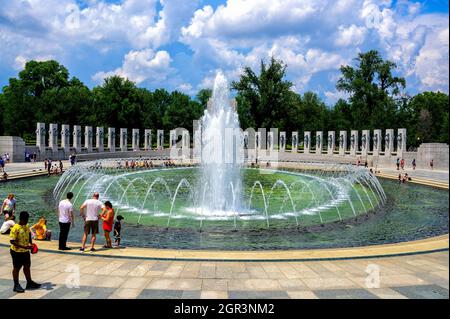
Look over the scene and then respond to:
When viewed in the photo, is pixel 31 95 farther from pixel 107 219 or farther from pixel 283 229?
pixel 107 219

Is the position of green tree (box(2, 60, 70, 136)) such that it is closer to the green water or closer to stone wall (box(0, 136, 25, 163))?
stone wall (box(0, 136, 25, 163))

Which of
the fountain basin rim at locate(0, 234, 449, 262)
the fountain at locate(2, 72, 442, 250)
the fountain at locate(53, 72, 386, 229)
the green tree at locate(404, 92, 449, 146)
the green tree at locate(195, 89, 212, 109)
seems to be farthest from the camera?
the green tree at locate(195, 89, 212, 109)

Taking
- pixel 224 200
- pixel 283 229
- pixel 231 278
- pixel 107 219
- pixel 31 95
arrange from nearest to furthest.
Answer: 1. pixel 231 278
2. pixel 107 219
3. pixel 283 229
4. pixel 224 200
5. pixel 31 95

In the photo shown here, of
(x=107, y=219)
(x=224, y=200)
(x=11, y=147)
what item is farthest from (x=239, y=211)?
(x=11, y=147)

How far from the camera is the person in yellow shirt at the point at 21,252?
7.80 meters

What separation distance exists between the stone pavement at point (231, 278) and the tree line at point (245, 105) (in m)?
63.2

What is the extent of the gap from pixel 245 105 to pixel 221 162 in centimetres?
6070

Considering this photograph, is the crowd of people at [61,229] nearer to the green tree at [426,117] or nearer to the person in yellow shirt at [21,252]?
the person in yellow shirt at [21,252]

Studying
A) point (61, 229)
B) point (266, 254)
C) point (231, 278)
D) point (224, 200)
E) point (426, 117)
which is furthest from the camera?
point (426, 117)

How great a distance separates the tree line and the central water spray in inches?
1992

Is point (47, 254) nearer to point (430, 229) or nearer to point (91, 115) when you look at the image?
point (430, 229)

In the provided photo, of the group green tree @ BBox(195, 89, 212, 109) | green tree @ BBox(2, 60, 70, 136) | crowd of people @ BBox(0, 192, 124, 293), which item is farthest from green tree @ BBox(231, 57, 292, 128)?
crowd of people @ BBox(0, 192, 124, 293)

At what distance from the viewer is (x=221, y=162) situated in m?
20.8

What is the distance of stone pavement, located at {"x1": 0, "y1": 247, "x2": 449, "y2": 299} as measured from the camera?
7.54m
